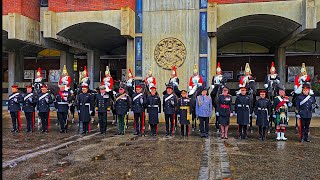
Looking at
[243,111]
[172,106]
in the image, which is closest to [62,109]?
[172,106]

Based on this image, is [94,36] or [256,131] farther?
[94,36]

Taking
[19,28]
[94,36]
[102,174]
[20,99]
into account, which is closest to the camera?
[102,174]

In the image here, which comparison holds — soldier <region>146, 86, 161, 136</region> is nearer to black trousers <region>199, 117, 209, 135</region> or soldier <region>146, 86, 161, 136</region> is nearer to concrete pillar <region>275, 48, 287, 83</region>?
black trousers <region>199, 117, 209, 135</region>

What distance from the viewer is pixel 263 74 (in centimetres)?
2414

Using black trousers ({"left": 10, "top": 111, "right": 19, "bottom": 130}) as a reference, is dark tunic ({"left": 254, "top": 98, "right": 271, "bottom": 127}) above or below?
above

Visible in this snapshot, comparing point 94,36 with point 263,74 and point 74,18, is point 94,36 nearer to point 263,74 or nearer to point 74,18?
point 74,18

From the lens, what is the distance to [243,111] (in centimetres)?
1059

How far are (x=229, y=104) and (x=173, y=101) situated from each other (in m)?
1.87

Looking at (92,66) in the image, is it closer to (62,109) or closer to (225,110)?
(62,109)

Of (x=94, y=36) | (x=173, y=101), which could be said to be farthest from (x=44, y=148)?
(x=94, y=36)

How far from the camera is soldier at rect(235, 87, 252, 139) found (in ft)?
34.5

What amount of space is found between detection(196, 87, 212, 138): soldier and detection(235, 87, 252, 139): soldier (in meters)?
0.92

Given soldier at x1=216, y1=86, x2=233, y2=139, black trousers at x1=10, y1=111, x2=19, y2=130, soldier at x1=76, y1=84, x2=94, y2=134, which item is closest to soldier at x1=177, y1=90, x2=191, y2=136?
soldier at x1=216, y1=86, x2=233, y2=139

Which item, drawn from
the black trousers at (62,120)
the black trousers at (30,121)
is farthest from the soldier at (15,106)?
the black trousers at (62,120)
